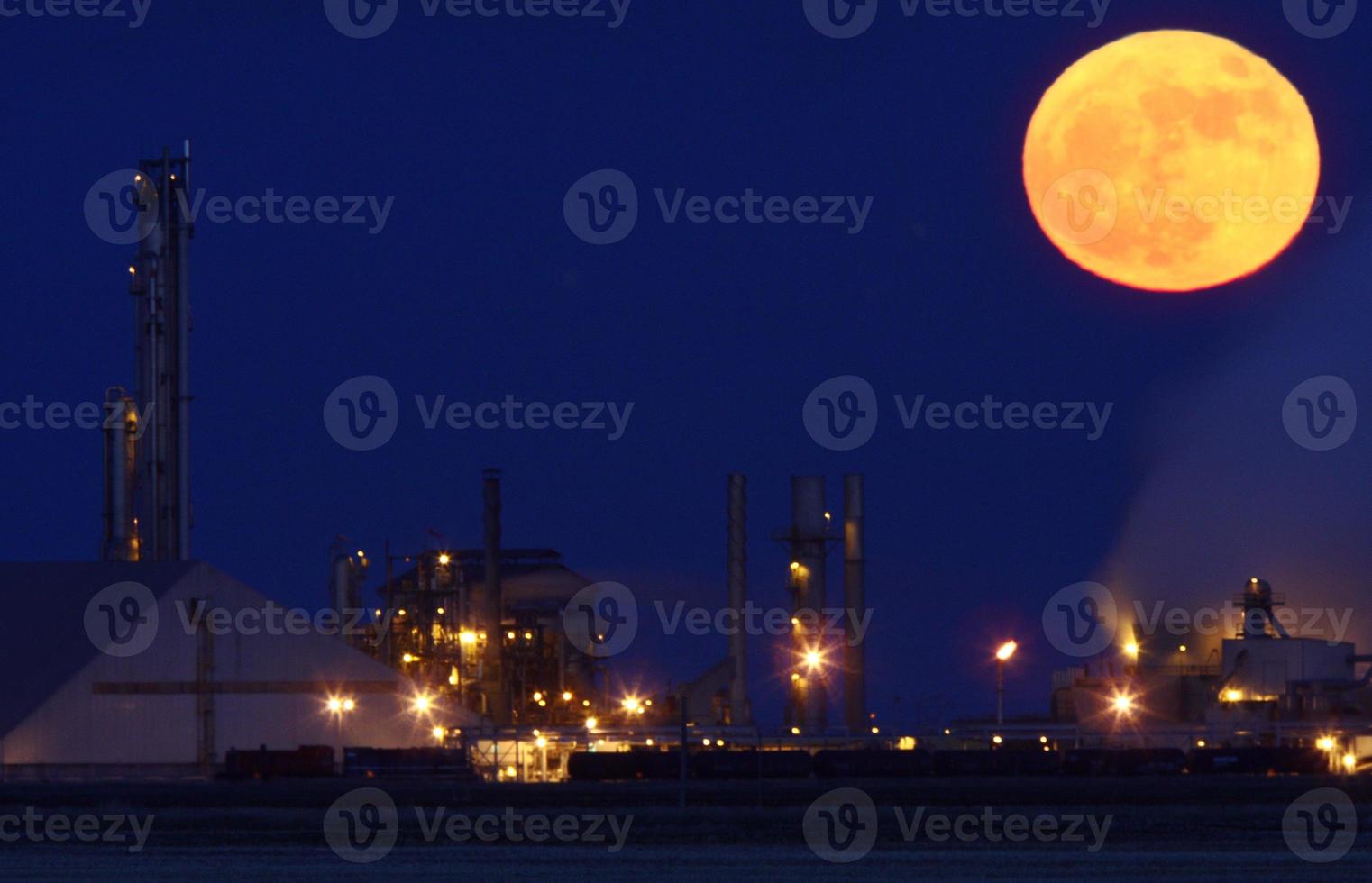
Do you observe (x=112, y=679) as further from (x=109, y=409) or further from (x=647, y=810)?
(x=647, y=810)

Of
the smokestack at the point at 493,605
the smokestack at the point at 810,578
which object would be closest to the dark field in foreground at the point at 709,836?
the smokestack at the point at 493,605

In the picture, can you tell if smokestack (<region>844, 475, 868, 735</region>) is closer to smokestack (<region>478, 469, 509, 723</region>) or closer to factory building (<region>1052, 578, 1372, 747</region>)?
factory building (<region>1052, 578, 1372, 747</region>)

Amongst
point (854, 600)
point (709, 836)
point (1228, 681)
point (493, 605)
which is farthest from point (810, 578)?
point (709, 836)

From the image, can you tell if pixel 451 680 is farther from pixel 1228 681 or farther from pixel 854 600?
pixel 1228 681

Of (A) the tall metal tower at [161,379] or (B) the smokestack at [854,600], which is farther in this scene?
(B) the smokestack at [854,600]

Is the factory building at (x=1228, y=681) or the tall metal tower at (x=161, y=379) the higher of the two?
the tall metal tower at (x=161, y=379)

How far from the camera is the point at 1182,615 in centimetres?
7725

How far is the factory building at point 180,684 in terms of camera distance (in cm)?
5347

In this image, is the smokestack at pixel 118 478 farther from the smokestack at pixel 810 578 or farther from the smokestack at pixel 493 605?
the smokestack at pixel 810 578

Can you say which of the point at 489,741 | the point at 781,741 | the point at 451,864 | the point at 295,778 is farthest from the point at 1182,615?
the point at 451,864

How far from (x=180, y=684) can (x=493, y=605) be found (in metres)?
20.1

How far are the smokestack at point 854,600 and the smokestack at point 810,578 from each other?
1509 mm

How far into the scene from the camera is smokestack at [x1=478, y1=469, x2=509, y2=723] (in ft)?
234

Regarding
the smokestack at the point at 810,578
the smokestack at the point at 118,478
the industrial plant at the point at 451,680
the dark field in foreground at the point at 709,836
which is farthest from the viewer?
the smokestack at the point at 810,578
